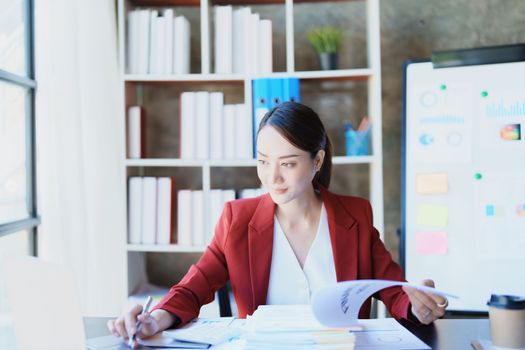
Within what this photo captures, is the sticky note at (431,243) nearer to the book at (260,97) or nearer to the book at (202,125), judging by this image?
the book at (260,97)

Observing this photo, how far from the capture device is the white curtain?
2271mm

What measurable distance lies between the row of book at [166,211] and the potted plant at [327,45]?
0.73 metres

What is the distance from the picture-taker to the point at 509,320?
114 centimetres

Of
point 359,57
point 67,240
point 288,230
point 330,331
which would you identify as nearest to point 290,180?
point 288,230

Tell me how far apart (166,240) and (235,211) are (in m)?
1.16

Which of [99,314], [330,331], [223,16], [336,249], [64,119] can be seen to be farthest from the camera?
[223,16]

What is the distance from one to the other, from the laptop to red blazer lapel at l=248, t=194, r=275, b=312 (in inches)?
26.2

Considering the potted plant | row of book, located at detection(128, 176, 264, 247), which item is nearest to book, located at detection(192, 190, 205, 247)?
row of book, located at detection(128, 176, 264, 247)

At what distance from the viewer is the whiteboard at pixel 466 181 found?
97.5 inches

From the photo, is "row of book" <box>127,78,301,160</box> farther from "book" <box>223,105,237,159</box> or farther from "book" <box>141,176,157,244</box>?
"book" <box>141,176,157,244</box>

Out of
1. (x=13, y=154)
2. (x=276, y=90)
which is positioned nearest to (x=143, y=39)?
(x=276, y=90)

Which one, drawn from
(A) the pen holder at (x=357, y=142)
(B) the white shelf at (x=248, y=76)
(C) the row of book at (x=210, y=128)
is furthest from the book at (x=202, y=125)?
(A) the pen holder at (x=357, y=142)

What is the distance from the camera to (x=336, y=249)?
66.2 inches

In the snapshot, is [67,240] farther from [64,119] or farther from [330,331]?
[330,331]
